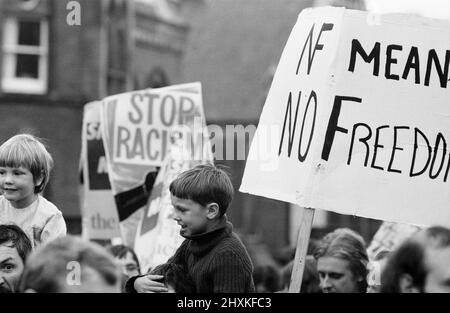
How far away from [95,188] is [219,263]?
5.12m

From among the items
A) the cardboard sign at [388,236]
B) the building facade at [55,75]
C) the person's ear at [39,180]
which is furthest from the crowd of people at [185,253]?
the building facade at [55,75]

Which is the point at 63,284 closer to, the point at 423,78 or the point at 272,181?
the point at 272,181

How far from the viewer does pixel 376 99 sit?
208 inches

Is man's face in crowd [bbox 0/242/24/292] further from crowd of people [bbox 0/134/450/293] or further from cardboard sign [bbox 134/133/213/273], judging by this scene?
cardboard sign [bbox 134/133/213/273]

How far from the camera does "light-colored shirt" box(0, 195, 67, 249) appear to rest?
496cm

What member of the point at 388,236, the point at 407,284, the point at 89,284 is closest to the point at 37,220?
the point at 89,284

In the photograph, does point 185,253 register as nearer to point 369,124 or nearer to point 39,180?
point 39,180

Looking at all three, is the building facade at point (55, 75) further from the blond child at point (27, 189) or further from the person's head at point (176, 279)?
the person's head at point (176, 279)

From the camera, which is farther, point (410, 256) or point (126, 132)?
point (126, 132)

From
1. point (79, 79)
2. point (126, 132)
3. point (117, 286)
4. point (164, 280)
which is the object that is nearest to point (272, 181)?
point (164, 280)

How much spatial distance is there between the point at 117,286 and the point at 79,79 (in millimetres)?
20179

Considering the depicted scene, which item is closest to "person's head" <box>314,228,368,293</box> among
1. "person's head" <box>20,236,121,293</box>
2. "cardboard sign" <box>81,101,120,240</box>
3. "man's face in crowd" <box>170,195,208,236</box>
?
"man's face in crowd" <box>170,195,208,236</box>

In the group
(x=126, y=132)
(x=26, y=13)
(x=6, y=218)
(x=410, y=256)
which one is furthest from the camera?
(x=26, y=13)

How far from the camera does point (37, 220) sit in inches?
197
